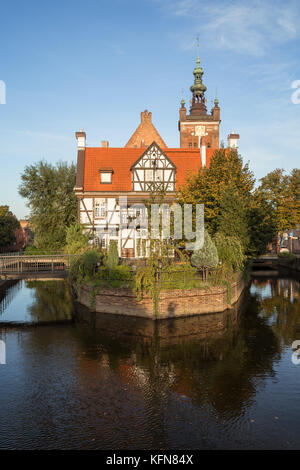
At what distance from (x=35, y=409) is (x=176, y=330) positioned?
8.60 meters

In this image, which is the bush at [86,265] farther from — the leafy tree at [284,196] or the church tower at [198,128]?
the church tower at [198,128]

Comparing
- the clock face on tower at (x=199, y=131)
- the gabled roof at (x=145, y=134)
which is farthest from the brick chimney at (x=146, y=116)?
the clock face on tower at (x=199, y=131)

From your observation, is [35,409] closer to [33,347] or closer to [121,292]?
[33,347]

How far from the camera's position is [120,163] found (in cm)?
3847

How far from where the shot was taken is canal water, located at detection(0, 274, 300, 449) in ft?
28.1

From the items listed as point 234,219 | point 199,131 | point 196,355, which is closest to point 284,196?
point 199,131

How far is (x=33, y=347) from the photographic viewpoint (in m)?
15.2

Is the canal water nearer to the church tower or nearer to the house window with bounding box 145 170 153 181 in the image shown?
the house window with bounding box 145 170 153 181

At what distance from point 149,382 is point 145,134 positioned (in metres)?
40.3

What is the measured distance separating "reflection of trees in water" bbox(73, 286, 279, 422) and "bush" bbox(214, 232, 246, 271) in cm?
314

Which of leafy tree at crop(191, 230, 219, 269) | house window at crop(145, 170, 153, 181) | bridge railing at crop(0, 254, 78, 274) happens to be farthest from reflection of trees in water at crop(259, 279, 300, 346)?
house window at crop(145, 170, 153, 181)

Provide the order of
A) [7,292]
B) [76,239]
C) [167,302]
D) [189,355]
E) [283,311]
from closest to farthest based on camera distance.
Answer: [189,355] < [167,302] < [283,311] < [7,292] < [76,239]

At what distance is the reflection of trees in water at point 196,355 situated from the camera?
10852 millimetres

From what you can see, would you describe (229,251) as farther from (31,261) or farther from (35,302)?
(31,261)
